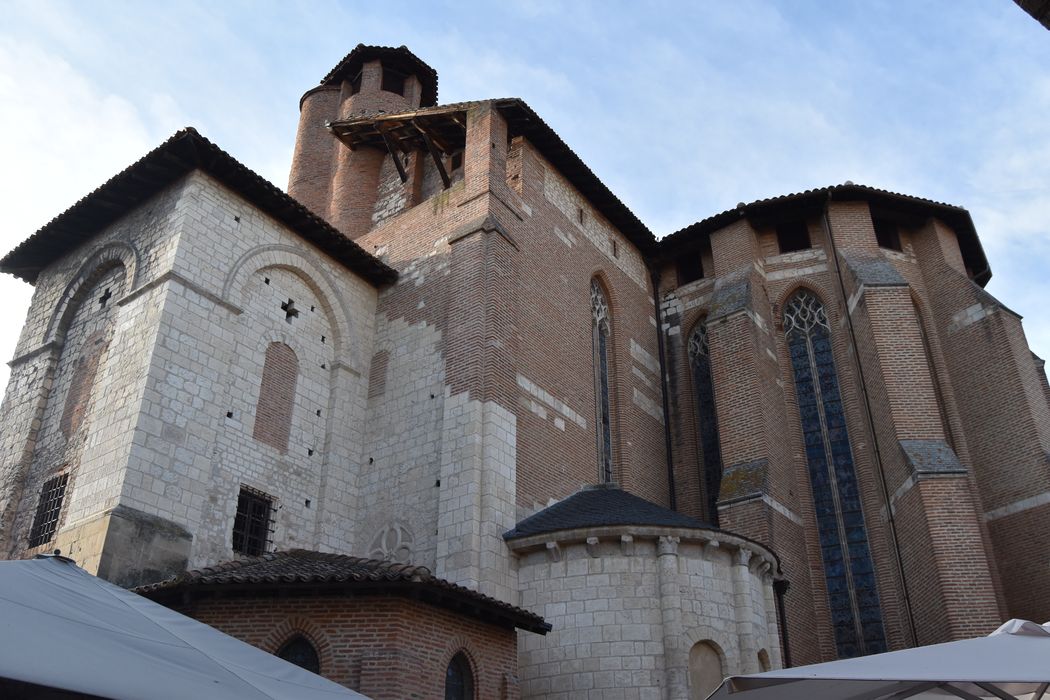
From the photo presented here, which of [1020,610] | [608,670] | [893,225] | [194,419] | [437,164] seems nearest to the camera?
[608,670]

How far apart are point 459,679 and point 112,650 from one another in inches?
297

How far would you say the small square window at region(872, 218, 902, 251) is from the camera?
67.6ft

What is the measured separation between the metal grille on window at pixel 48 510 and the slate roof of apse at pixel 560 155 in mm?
9648

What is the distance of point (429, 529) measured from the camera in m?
13.8

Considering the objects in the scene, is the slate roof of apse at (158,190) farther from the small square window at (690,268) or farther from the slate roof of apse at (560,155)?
the small square window at (690,268)

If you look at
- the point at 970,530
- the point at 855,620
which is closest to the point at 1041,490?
the point at 970,530

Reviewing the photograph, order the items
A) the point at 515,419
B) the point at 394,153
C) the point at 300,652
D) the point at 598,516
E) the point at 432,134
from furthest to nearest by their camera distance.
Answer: the point at 394,153, the point at 432,134, the point at 515,419, the point at 598,516, the point at 300,652

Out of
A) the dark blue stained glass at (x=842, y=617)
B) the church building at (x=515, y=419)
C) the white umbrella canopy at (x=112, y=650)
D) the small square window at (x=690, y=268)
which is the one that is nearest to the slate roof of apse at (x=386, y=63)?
the church building at (x=515, y=419)

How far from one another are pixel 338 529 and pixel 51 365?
18.8ft

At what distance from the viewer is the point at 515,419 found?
14.6 metres

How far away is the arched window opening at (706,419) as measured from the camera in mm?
19078

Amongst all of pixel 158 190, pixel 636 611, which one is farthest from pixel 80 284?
pixel 636 611

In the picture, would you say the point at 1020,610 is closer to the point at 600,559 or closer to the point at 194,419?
the point at 600,559

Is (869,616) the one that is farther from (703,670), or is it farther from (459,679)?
A: (459,679)
